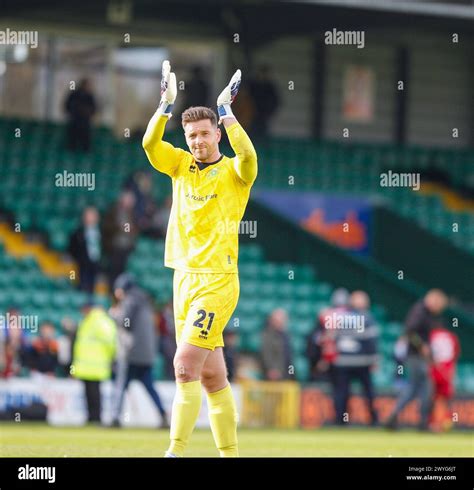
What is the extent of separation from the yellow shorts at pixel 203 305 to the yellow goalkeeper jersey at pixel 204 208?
0.23 feet

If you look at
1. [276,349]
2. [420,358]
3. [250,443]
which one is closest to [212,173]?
[250,443]

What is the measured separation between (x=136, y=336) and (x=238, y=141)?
31.8 feet

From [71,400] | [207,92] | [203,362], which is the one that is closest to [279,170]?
[207,92]

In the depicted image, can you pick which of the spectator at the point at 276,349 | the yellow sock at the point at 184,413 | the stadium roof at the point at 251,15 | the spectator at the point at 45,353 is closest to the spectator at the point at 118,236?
the spectator at the point at 45,353

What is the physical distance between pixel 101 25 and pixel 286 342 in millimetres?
10385

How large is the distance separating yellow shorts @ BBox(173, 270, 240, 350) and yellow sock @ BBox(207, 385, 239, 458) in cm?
37

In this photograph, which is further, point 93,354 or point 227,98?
point 93,354

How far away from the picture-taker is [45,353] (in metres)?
21.0

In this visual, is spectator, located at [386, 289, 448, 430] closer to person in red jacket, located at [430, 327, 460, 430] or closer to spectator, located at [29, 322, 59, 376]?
person in red jacket, located at [430, 327, 460, 430]

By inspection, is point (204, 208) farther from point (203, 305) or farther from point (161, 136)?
point (203, 305)

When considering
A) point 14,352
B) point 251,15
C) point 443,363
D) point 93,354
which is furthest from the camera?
point 251,15

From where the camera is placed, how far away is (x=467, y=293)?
1107 inches

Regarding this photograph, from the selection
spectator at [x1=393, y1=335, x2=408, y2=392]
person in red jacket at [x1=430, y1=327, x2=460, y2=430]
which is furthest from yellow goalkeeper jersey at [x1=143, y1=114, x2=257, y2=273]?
person in red jacket at [x1=430, y1=327, x2=460, y2=430]

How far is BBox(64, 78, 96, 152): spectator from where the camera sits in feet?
86.9
